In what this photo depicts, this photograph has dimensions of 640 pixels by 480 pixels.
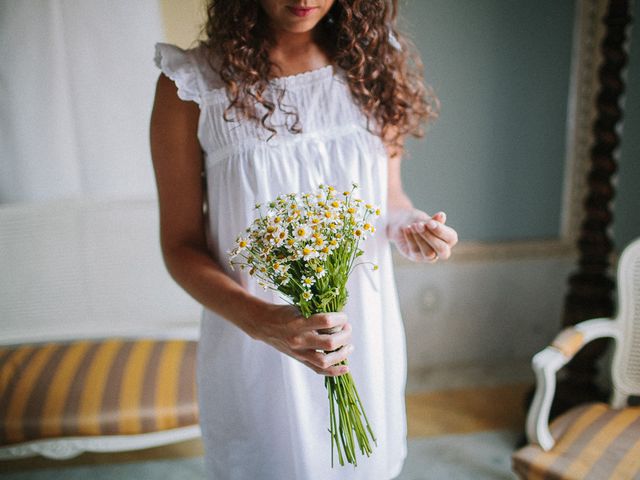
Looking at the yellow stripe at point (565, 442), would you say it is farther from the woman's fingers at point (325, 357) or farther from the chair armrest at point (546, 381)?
the woman's fingers at point (325, 357)

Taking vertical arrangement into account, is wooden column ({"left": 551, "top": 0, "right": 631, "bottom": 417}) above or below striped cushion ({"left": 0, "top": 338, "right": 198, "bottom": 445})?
above

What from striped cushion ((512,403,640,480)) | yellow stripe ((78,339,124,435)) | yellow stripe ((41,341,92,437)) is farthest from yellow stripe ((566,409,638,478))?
A: yellow stripe ((41,341,92,437))

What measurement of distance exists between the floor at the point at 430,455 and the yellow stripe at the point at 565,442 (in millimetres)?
554

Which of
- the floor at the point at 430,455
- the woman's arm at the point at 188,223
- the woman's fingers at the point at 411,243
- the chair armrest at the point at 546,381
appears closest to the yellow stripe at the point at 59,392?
the floor at the point at 430,455

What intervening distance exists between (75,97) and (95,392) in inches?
48.8

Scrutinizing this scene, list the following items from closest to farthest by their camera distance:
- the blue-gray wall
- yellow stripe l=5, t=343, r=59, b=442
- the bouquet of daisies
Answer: the bouquet of daisies
yellow stripe l=5, t=343, r=59, b=442
the blue-gray wall

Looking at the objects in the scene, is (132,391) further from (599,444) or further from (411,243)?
(599,444)

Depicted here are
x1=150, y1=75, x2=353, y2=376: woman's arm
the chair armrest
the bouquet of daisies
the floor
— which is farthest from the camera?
the floor

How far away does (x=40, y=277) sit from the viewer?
7.68ft

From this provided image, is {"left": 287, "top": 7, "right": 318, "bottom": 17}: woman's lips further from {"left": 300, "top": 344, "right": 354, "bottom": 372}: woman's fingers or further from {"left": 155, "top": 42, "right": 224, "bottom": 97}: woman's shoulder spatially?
{"left": 300, "top": 344, "right": 354, "bottom": 372}: woman's fingers

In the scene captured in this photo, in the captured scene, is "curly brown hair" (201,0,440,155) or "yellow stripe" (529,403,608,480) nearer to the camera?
"curly brown hair" (201,0,440,155)

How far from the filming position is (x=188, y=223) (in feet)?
3.32

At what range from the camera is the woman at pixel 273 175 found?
965mm

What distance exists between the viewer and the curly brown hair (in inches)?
38.2
